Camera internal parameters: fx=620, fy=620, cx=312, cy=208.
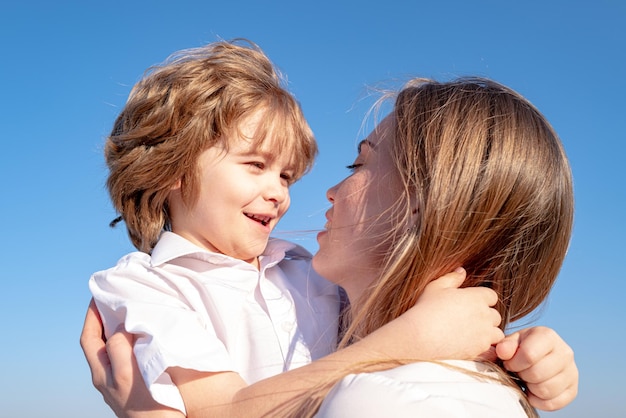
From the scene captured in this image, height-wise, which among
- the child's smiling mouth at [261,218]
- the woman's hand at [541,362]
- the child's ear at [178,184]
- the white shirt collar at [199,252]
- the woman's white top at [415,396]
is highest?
the child's ear at [178,184]

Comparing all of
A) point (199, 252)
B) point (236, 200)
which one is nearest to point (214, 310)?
point (199, 252)

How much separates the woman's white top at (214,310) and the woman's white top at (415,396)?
0.98 m

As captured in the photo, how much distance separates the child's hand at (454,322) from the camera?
221 centimetres

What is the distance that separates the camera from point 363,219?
2.81m

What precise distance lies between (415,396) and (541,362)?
0.80 meters

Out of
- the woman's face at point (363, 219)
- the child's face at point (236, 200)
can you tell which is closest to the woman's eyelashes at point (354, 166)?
the woman's face at point (363, 219)

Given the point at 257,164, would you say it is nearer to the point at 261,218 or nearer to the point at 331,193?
the point at 261,218

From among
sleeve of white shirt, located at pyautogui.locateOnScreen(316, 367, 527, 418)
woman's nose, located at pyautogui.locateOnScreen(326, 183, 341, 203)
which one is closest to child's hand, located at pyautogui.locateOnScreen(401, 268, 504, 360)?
sleeve of white shirt, located at pyautogui.locateOnScreen(316, 367, 527, 418)

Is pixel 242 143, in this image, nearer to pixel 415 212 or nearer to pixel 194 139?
pixel 194 139

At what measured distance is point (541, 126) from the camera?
268 cm

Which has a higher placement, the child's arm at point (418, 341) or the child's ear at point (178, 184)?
the child's ear at point (178, 184)


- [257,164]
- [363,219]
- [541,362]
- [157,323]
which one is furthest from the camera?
[257,164]

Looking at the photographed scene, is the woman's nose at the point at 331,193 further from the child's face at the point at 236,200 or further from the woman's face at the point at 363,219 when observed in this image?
the child's face at the point at 236,200

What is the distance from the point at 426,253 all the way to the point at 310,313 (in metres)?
1.22
